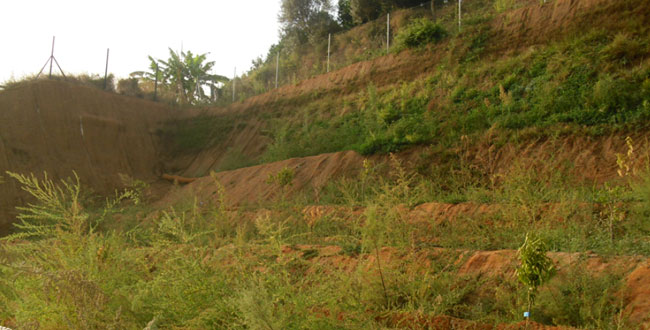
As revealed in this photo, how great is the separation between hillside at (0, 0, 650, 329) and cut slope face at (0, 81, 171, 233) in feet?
0.27

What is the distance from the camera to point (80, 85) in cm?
1925

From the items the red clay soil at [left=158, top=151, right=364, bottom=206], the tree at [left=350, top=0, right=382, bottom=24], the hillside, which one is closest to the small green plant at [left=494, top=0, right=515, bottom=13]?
the hillside

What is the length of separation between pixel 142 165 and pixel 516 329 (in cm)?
1939

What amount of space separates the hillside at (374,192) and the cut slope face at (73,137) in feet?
0.27

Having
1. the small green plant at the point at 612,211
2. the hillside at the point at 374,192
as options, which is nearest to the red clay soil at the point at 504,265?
the hillside at the point at 374,192

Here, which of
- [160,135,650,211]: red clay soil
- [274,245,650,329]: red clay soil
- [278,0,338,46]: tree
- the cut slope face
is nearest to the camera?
[274,245,650,329]: red clay soil

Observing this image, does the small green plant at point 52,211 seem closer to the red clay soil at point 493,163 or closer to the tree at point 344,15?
the red clay soil at point 493,163

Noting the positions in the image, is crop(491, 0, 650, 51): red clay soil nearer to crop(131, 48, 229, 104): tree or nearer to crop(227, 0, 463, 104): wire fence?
crop(227, 0, 463, 104): wire fence

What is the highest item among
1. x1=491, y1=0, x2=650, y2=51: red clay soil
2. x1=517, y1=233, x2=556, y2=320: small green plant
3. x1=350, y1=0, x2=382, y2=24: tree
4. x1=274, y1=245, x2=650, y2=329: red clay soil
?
x1=350, y1=0, x2=382, y2=24: tree

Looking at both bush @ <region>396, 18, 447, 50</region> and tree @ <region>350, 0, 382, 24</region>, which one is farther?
tree @ <region>350, 0, 382, 24</region>

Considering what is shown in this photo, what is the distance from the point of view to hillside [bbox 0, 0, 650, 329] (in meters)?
3.29

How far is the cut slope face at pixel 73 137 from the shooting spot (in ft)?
51.4

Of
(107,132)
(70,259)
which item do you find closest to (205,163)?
(107,132)

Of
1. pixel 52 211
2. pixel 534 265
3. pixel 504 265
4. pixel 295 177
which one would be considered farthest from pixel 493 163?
pixel 52 211
